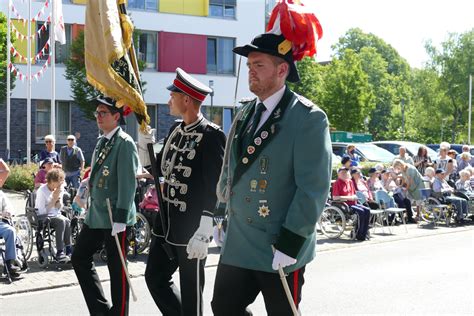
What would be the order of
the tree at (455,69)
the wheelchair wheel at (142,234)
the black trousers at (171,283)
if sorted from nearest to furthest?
the black trousers at (171,283) → the wheelchair wheel at (142,234) → the tree at (455,69)

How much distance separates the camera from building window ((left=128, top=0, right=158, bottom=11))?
3353 centimetres

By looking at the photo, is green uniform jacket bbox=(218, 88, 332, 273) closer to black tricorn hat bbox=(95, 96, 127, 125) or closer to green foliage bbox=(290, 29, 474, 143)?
black tricorn hat bbox=(95, 96, 127, 125)

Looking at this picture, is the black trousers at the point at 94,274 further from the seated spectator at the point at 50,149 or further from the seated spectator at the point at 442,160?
the seated spectator at the point at 442,160

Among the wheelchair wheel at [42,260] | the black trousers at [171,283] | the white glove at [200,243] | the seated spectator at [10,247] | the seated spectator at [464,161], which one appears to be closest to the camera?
the white glove at [200,243]

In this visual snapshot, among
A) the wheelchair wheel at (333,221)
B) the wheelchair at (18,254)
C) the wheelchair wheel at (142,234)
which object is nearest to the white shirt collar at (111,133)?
the wheelchair at (18,254)

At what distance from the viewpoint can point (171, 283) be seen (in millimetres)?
5336

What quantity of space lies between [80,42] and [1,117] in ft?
19.6

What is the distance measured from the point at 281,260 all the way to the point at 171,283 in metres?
1.91

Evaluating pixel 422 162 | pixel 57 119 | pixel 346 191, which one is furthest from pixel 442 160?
pixel 57 119

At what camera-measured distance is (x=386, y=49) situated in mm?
74875

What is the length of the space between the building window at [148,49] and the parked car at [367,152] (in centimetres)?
1282

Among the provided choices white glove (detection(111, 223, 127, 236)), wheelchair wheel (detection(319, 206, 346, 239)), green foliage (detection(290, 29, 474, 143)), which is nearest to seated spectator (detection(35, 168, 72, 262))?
white glove (detection(111, 223, 127, 236))

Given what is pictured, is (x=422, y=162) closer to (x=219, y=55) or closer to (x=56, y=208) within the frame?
(x=56, y=208)

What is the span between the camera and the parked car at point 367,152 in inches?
961
